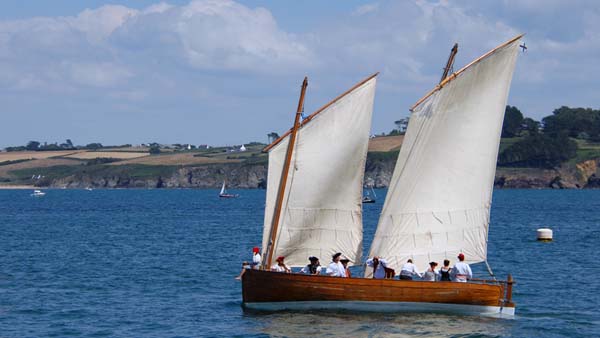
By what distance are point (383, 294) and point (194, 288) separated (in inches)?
585

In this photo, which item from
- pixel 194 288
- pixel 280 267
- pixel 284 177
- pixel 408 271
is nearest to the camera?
pixel 408 271

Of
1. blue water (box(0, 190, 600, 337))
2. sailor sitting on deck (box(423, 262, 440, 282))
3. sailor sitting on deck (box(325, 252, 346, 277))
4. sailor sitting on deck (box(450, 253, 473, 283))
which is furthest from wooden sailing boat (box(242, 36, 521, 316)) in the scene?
blue water (box(0, 190, 600, 337))

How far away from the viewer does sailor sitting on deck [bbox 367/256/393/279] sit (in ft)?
142

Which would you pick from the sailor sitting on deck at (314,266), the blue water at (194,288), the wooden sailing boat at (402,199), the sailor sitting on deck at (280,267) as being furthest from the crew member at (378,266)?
the sailor sitting on deck at (280,267)

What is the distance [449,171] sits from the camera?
143 ft

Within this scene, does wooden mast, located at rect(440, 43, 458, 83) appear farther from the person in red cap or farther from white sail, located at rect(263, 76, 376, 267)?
the person in red cap

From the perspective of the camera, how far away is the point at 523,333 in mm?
40781

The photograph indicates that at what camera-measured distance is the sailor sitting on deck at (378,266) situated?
4322cm

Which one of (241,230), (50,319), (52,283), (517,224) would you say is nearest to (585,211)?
(517,224)

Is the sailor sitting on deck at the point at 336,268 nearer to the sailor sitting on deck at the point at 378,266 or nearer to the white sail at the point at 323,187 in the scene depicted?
the sailor sitting on deck at the point at 378,266

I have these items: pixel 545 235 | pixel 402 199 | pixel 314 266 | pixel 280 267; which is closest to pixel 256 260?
pixel 280 267

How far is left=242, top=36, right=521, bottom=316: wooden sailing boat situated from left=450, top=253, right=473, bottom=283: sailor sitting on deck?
46 centimetres

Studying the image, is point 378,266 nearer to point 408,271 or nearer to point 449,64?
point 408,271

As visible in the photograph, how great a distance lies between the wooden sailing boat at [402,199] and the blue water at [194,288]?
104 centimetres
